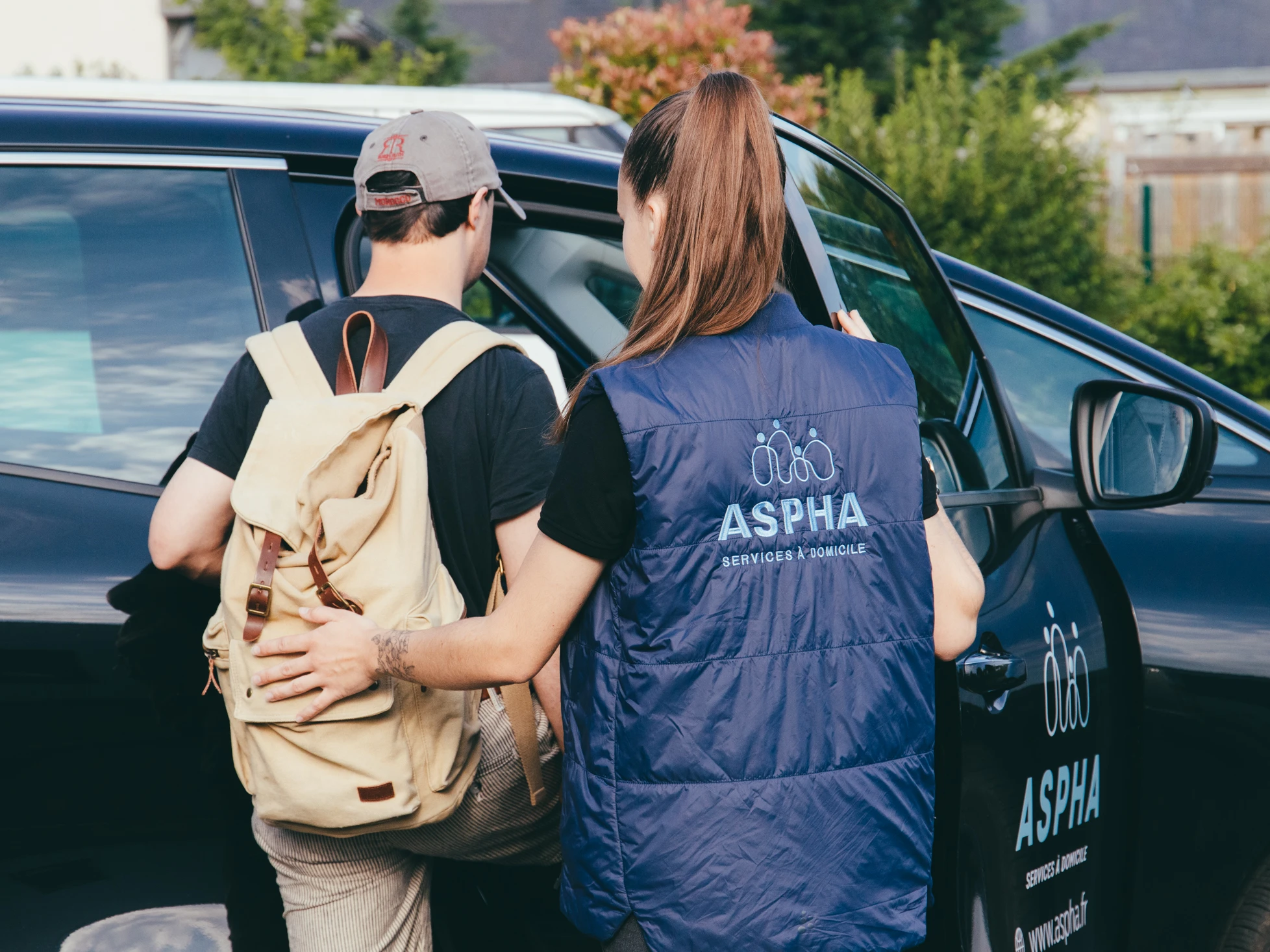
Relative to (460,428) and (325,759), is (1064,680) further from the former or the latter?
(325,759)

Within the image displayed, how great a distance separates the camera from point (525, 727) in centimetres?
176

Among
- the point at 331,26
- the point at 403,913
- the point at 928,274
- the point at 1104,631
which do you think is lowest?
the point at 403,913

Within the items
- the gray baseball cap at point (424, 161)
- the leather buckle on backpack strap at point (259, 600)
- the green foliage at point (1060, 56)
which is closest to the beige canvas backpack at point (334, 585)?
the leather buckle on backpack strap at point (259, 600)

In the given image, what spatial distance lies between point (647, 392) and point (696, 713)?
35cm

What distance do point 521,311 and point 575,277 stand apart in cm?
16

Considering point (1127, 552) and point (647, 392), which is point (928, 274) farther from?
point (647, 392)

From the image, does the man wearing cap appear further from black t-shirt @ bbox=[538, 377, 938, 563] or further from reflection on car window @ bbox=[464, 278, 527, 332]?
reflection on car window @ bbox=[464, 278, 527, 332]

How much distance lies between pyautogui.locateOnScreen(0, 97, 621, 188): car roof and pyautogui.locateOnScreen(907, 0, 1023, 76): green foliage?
16.9 metres

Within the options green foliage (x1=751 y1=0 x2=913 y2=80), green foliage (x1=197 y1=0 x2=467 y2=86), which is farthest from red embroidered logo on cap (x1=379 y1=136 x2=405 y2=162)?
green foliage (x1=751 y1=0 x2=913 y2=80)

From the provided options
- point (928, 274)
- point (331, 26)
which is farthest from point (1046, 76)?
point (928, 274)

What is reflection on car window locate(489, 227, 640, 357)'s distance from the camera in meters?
2.57

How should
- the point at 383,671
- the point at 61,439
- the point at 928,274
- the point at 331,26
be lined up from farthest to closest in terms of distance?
the point at 331,26
the point at 928,274
the point at 61,439
the point at 383,671

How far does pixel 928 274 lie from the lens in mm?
2383

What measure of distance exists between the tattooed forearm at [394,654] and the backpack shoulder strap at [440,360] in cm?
32
